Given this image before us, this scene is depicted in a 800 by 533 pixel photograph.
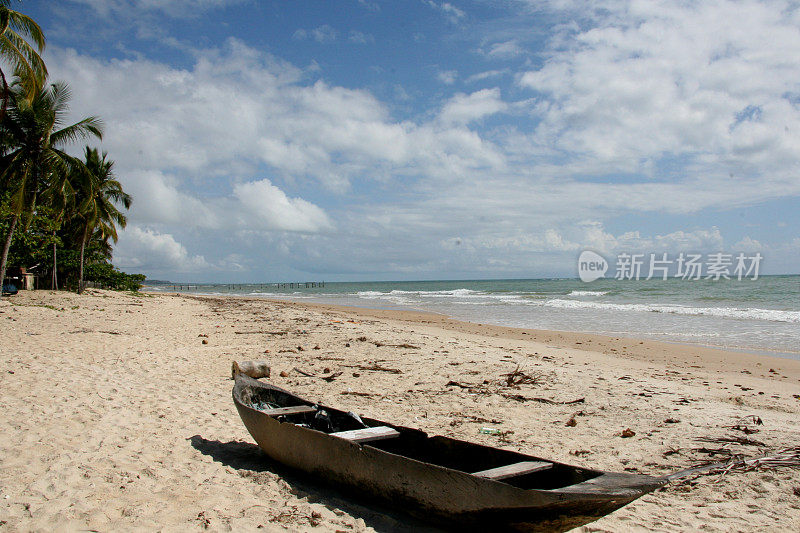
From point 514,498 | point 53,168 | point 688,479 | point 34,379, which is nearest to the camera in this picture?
point 514,498

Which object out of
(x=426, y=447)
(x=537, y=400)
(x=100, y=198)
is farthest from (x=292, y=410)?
(x=100, y=198)

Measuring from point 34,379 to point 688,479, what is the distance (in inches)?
329

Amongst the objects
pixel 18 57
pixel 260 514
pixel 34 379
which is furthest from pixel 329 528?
pixel 18 57

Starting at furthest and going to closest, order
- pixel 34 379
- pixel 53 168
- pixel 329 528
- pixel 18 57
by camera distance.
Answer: pixel 53 168, pixel 18 57, pixel 34 379, pixel 329 528

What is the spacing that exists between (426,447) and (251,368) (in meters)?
4.80

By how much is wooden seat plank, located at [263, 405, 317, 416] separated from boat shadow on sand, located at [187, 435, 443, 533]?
18.9 inches

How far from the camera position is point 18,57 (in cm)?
1429

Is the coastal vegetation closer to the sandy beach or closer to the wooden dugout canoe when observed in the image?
the sandy beach

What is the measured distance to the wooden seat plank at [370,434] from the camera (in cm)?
427

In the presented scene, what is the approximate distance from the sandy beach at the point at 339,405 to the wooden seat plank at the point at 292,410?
0.52m

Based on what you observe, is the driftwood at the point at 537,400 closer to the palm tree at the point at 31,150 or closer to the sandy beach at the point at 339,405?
the sandy beach at the point at 339,405

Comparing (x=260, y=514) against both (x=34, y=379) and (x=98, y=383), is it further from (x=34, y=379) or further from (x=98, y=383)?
(x=34, y=379)

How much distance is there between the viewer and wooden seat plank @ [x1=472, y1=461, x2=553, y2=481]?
3.37 meters

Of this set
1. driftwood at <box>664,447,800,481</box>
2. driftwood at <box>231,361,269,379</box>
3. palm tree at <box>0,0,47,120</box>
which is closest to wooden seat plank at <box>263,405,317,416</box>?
driftwood at <box>231,361,269,379</box>
